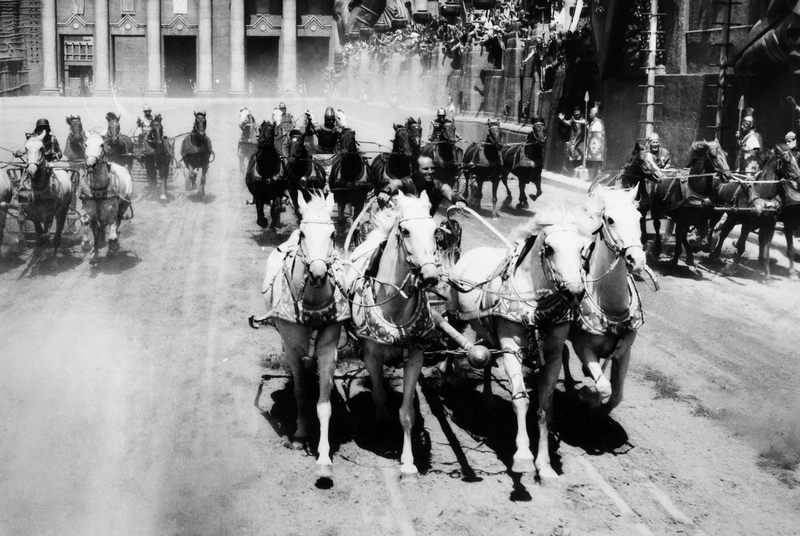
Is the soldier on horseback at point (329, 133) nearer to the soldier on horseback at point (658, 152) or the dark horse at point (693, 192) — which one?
the soldier on horseback at point (658, 152)

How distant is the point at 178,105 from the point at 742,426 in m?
47.2

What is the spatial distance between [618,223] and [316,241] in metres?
2.86

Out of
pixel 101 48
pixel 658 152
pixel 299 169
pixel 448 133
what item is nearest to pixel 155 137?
pixel 299 169

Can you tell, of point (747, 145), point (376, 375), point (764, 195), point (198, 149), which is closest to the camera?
point (376, 375)

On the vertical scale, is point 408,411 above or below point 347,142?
below

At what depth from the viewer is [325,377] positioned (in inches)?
321

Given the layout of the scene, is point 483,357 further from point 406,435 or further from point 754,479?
point 754,479

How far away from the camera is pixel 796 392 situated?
1052cm

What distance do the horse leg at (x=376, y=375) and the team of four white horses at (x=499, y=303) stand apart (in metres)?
0.02

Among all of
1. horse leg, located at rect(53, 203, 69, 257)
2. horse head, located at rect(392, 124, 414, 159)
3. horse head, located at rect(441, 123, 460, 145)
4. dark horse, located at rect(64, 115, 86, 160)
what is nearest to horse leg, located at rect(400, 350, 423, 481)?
horse head, located at rect(392, 124, 414, 159)

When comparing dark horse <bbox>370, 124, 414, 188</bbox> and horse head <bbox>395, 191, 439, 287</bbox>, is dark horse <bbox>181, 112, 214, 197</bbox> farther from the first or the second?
horse head <bbox>395, 191, 439, 287</bbox>

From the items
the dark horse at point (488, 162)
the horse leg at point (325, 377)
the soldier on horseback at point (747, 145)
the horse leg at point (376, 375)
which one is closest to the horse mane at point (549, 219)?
the horse leg at point (376, 375)

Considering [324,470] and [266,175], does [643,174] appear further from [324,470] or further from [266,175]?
[324,470]

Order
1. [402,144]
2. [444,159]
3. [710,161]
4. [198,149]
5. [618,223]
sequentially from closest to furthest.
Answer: [618,223] → [710,161] → [402,144] → [444,159] → [198,149]
